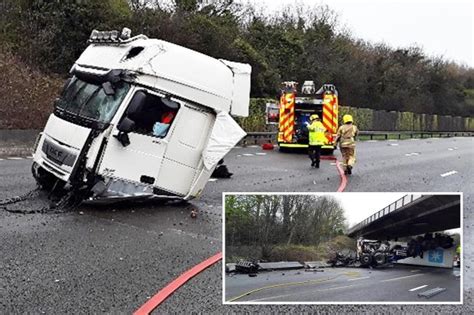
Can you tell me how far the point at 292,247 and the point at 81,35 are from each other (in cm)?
1651

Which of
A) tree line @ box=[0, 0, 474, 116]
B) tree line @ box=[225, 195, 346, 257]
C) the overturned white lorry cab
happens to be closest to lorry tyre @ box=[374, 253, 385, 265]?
tree line @ box=[225, 195, 346, 257]

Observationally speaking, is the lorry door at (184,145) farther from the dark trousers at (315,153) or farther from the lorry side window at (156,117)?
the dark trousers at (315,153)

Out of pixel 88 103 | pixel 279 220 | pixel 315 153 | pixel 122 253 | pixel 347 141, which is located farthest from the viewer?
pixel 315 153

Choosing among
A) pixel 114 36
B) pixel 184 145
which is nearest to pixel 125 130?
pixel 184 145

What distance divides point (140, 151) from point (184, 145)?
1.25ft

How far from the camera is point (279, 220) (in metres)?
2.58

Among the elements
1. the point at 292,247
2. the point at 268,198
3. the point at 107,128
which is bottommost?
the point at 292,247

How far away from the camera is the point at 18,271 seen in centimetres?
438

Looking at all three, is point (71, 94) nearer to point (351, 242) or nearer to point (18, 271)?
point (18, 271)

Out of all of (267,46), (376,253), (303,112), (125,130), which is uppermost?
(267,46)

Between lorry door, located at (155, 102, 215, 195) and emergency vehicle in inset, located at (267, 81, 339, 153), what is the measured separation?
19.6 feet

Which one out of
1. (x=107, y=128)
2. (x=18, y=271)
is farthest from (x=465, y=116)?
(x=18, y=271)

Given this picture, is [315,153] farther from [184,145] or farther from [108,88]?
[108,88]

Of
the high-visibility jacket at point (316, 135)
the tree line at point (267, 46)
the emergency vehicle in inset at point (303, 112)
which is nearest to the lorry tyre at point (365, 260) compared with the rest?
the tree line at point (267, 46)
